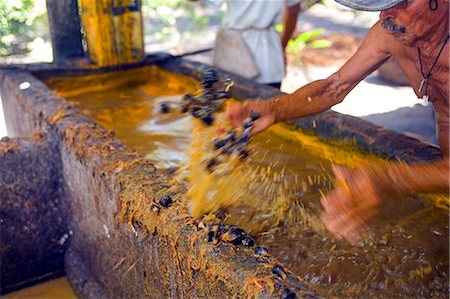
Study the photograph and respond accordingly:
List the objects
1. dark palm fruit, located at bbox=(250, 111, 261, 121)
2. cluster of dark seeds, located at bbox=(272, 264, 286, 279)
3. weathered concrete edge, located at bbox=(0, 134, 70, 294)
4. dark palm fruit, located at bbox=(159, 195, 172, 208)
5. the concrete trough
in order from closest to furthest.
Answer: cluster of dark seeds, located at bbox=(272, 264, 286, 279), the concrete trough, dark palm fruit, located at bbox=(159, 195, 172, 208), dark palm fruit, located at bbox=(250, 111, 261, 121), weathered concrete edge, located at bbox=(0, 134, 70, 294)

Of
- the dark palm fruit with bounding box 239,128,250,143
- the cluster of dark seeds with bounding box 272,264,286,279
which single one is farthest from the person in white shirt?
the cluster of dark seeds with bounding box 272,264,286,279

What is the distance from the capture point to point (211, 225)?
84.2 inches

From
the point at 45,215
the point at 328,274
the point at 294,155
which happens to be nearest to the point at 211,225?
the point at 328,274

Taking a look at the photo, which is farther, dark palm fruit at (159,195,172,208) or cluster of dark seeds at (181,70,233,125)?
cluster of dark seeds at (181,70,233,125)

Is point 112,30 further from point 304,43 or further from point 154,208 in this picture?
point 304,43

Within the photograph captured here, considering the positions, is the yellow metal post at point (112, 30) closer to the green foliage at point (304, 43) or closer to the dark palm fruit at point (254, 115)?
the dark palm fruit at point (254, 115)

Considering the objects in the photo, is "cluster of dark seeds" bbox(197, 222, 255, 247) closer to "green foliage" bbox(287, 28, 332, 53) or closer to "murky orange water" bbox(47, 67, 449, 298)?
"murky orange water" bbox(47, 67, 449, 298)

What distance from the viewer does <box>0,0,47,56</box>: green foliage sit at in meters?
5.84

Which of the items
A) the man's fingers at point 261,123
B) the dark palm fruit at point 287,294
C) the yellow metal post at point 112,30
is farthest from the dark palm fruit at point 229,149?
the yellow metal post at point 112,30

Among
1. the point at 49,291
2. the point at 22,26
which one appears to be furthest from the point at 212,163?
the point at 22,26

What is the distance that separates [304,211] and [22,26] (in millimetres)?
6511

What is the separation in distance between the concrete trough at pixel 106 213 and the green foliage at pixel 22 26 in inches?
70.1

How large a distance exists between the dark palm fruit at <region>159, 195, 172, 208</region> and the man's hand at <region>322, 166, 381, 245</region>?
71cm

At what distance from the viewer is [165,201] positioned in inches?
92.2
